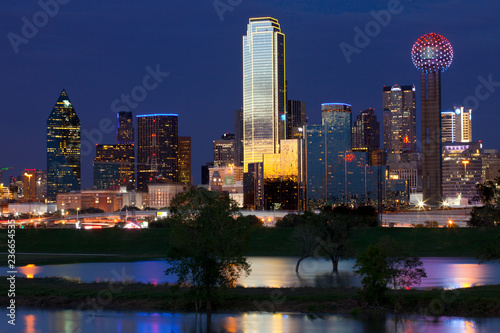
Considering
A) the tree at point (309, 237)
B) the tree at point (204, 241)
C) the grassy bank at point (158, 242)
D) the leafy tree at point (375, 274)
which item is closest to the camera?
the leafy tree at point (375, 274)

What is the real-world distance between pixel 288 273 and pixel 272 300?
22.7m

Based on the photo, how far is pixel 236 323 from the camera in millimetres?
45719

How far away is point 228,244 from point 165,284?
1369 centimetres

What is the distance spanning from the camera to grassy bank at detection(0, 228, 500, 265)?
100875 millimetres

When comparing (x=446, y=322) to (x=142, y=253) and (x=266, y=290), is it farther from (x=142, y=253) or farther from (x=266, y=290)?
(x=142, y=253)

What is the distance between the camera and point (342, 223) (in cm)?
8094

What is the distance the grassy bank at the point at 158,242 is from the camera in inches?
3971

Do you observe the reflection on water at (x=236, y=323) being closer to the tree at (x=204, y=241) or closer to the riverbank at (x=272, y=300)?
the riverbank at (x=272, y=300)

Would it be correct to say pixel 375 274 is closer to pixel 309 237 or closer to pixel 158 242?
pixel 309 237

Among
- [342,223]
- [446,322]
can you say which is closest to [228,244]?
[446,322]

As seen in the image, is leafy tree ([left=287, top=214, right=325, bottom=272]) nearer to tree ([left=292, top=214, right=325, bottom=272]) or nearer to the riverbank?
tree ([left=292, top=214, right=325, bottom=272])

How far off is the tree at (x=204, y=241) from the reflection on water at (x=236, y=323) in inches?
98.4

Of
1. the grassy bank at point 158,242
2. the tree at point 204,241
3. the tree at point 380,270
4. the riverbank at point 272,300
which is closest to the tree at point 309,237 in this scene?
the grassy bank at point 158,242

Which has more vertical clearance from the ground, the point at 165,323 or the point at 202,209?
the point at 202,209
